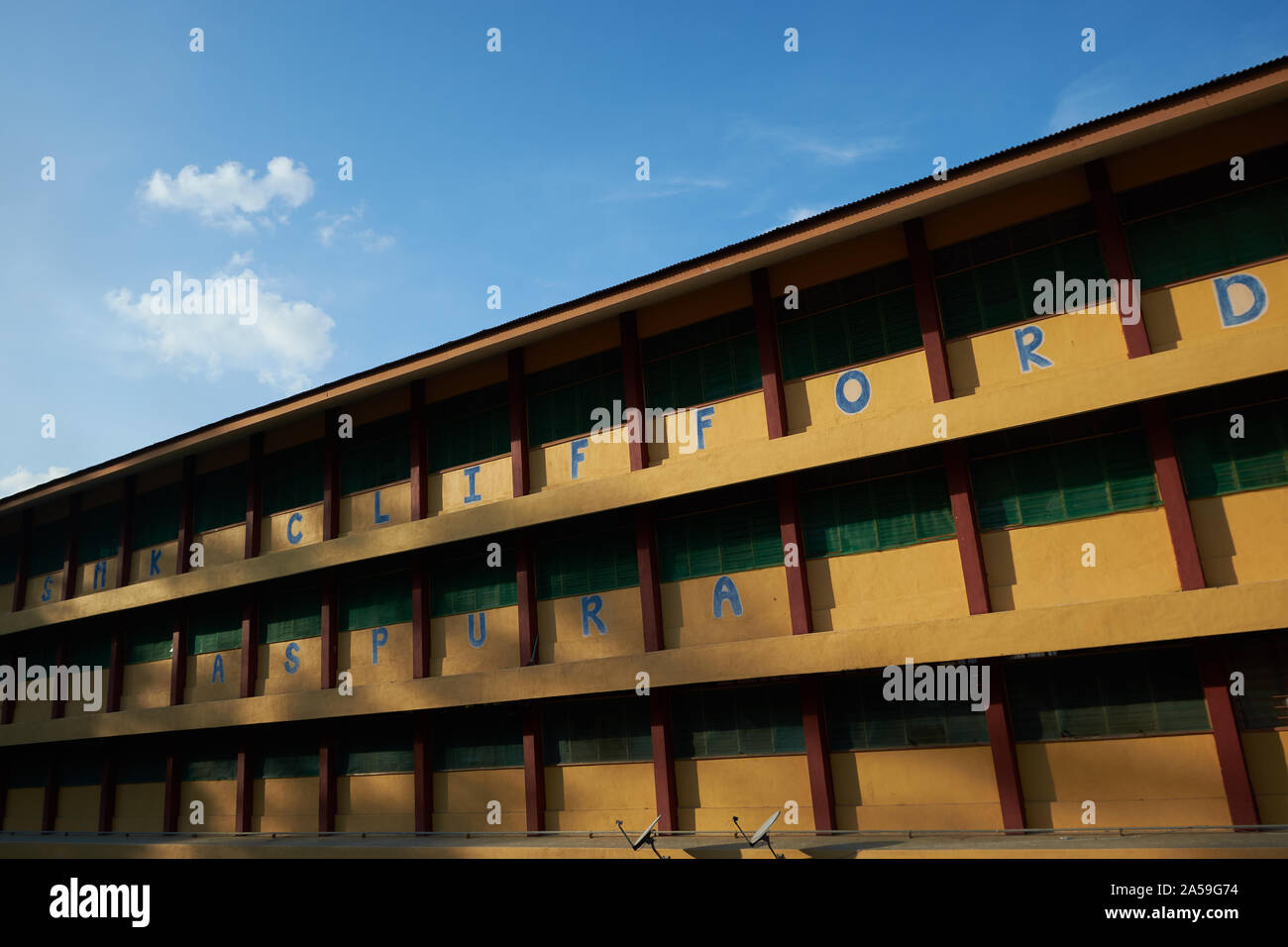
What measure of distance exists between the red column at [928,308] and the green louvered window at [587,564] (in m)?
6.09

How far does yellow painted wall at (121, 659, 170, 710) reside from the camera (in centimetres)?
2261

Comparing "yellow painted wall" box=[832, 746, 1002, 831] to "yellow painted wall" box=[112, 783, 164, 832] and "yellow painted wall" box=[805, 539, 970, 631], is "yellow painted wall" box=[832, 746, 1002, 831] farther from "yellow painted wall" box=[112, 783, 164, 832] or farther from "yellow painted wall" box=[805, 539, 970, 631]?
"yellow painted wall" box=[112, 783, 164, 832]

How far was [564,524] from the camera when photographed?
57.8 ft

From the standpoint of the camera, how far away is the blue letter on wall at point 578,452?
17594 mm

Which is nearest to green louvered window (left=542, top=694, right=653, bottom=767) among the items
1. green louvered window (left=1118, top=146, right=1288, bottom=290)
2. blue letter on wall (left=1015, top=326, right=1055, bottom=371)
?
blue letter on wall (left=1015, top=326, right=1055, bottom=371)

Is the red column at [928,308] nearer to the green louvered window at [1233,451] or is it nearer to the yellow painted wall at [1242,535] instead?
the green louvered window at [1233,451]

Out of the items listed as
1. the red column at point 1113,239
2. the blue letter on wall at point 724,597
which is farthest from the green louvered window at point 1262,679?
the blue letter on wall at point 724,597

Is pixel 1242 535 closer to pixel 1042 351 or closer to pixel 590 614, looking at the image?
pixel 1042 351

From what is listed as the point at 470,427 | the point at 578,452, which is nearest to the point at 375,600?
the point at 470,427

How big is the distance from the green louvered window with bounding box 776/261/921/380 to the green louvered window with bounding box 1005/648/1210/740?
5.39 metres
